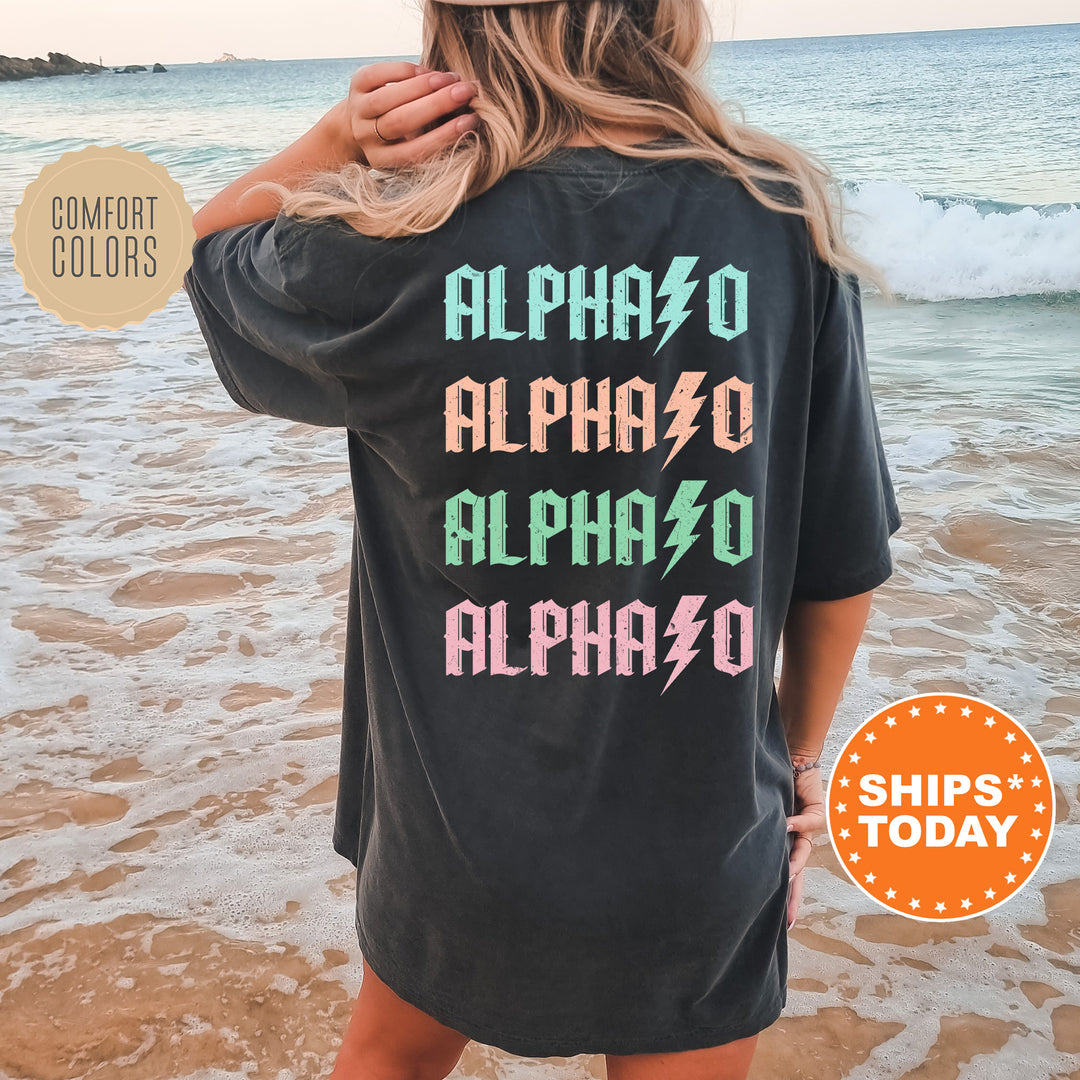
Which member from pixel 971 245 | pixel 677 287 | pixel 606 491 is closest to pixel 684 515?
pixel 606 491

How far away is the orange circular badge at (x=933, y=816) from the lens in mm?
2434

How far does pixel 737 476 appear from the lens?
1.00 meters

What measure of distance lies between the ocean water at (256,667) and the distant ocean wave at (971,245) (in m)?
2.11

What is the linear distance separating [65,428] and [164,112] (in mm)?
32217

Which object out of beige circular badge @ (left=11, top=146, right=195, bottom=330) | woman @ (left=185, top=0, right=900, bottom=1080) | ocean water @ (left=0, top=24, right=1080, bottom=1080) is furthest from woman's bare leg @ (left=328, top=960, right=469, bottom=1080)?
beige circular badge @ (left=11, top=146, right=195, bottom=330)

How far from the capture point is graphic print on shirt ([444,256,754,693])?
3.01 feet

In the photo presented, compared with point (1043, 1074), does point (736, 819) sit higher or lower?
higher

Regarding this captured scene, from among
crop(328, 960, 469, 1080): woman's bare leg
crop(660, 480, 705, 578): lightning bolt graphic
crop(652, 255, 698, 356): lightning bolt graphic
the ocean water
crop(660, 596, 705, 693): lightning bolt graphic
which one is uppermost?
crop(652, 255, 698, 356): lightning bolt graphic

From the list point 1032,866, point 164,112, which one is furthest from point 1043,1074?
point 164,112

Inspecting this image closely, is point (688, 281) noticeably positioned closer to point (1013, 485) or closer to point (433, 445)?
point (433, 445)

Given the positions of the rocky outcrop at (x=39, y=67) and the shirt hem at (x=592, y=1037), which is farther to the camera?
the rocky outcrop at (x=39, y=67)

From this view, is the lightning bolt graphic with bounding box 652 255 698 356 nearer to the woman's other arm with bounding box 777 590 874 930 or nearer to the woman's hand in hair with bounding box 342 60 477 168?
the woman's hand in hair with bounding box 342 60 477 168

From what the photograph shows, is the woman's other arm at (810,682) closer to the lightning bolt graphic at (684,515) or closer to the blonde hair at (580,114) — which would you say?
the lightning bolt graphic at (684,515)

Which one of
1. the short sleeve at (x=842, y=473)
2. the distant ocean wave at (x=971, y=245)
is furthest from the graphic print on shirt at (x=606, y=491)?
the distant ocean wave at (x=971, y=245)
